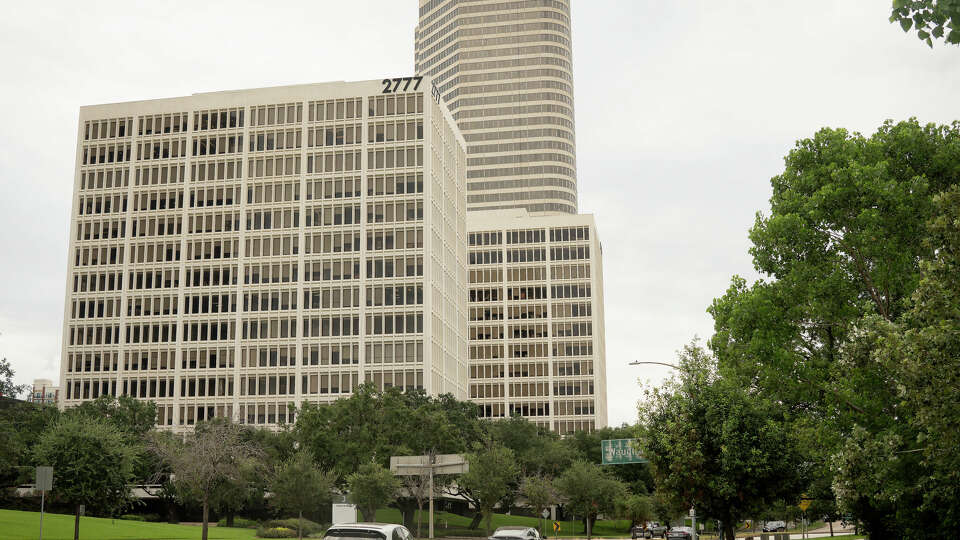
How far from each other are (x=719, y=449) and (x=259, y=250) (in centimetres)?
10030

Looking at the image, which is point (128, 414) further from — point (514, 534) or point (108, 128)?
point (514, 534)

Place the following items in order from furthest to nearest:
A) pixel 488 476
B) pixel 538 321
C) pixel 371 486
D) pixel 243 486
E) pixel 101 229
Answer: pixel 538 321 → pixel 101 229 → pixel 488 476 → pixel 371 486 → pixel 243 486

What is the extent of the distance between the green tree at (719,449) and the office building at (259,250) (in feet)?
275

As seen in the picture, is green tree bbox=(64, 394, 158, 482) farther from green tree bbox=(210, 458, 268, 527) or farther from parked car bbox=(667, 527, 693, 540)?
parked car bbox=(667, 527, 693, 540)

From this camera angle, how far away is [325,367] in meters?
121

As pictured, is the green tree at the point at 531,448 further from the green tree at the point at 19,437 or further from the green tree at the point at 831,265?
the green tree at the point at 831,265

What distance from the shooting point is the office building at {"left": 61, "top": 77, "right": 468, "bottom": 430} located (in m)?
122

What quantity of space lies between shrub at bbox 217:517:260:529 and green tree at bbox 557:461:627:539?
2773 centimetres

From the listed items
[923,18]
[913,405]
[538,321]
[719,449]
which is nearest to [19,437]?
[719,449]

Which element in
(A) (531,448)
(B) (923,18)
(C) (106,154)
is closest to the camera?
(B) (923,18)

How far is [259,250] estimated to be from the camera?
127 meters

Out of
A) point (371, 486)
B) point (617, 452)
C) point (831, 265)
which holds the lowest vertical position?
point (371, 486)

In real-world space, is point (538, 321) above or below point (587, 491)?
above

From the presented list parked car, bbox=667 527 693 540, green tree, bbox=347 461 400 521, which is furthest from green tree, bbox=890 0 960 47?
green tree, bbox=347 461 400 521
